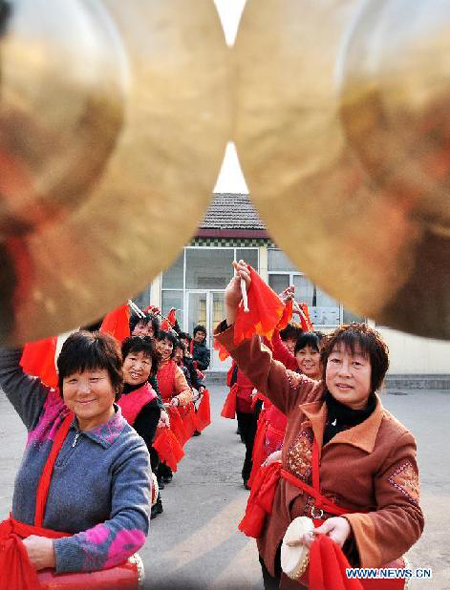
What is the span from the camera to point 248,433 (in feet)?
14.3

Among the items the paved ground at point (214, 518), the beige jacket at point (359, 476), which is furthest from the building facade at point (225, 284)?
the beige jacket at point (359, 476)

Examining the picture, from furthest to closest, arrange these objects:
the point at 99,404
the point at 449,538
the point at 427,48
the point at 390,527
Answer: the point at 449,538 → the point at 99,404 → the point at 390,527 → the point at 427,48

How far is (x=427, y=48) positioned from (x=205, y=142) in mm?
297

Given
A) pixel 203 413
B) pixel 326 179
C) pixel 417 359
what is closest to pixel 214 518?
pixel 203 413

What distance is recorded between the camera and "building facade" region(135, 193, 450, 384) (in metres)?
12.1

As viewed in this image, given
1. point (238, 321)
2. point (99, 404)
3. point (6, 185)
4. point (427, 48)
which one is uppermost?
point (427, 48)

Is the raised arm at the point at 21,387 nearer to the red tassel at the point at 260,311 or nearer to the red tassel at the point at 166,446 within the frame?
the red tassel at the point at 260,311

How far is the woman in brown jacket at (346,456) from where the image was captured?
4.14 ft

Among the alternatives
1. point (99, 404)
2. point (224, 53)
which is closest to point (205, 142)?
point (224, 53)

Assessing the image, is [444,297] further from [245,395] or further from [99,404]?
[245,395]

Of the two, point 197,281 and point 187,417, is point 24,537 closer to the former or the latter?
point 187,417

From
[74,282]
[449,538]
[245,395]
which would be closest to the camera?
[74,282]

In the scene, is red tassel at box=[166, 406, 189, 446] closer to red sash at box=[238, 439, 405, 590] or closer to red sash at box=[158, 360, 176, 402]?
red sash at box=[158, 360, 176, 402]

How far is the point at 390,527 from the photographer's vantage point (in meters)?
1.26
